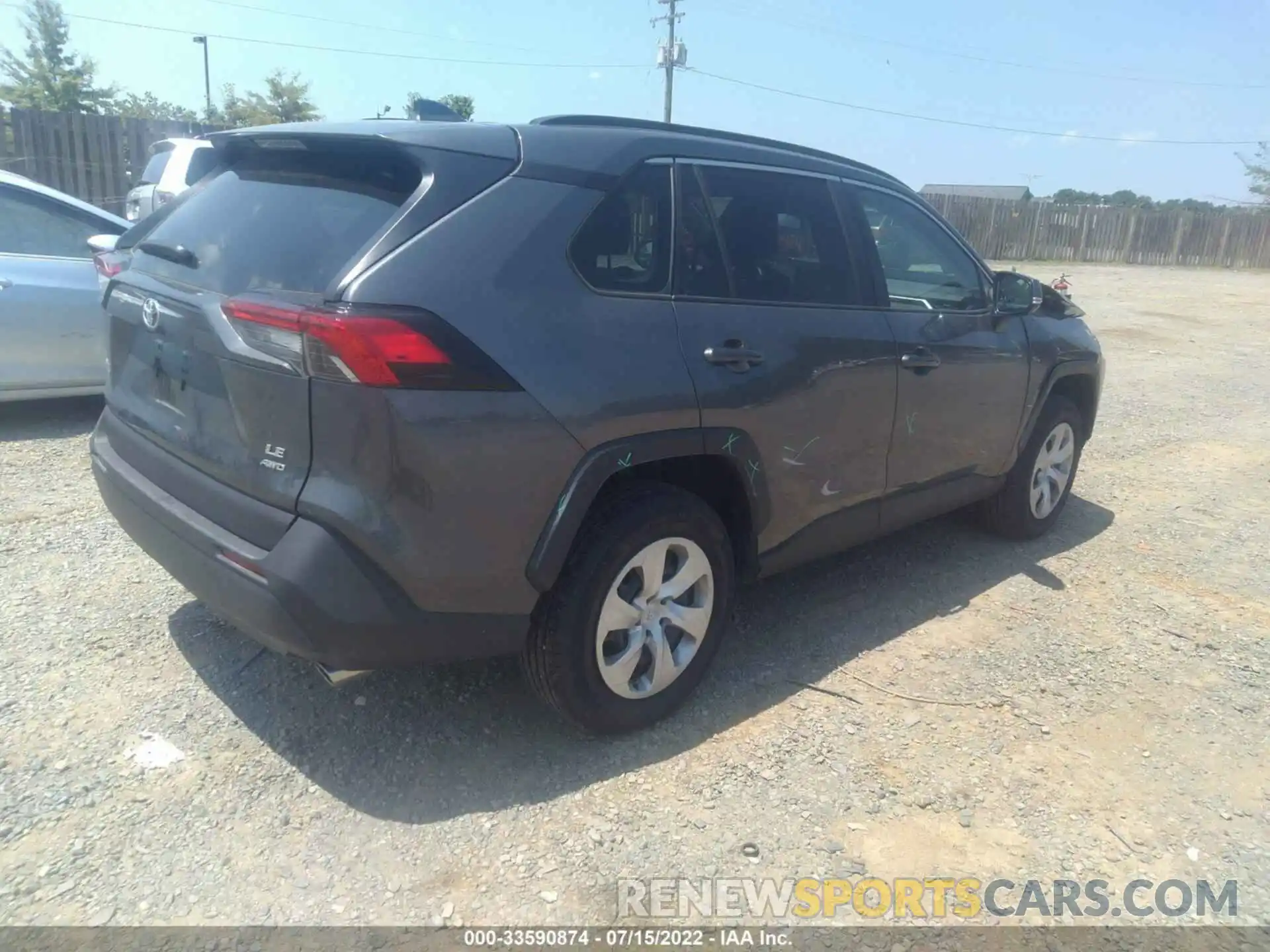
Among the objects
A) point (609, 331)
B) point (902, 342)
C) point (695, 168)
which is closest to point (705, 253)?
point (695, 168)

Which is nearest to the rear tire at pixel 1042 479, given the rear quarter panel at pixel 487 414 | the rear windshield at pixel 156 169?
the rear quarter panel at pixel 487 414

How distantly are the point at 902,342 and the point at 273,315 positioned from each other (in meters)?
2.44

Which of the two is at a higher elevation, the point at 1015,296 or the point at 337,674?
the point at 1015,296

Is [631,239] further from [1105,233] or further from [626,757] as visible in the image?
[1105,233]

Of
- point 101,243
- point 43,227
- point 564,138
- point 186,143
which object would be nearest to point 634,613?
point 564,138

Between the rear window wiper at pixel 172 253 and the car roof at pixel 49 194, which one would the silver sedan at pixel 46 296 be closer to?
the car roof at pixel 49 194

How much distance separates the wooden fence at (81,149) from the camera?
13031mm

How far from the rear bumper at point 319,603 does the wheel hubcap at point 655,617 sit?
0.35m

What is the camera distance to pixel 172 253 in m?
2.96

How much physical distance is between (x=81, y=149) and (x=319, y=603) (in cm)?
1411

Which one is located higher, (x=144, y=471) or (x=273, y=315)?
(x=273, y=315)

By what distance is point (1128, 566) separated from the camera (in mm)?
4867

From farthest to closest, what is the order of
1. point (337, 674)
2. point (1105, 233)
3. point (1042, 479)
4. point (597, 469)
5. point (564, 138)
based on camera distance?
point (1105, 233), point (1042, 479), point (564, 138), point (597, 469), point (337, 674)

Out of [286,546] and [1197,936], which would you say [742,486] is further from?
[1197,936]
